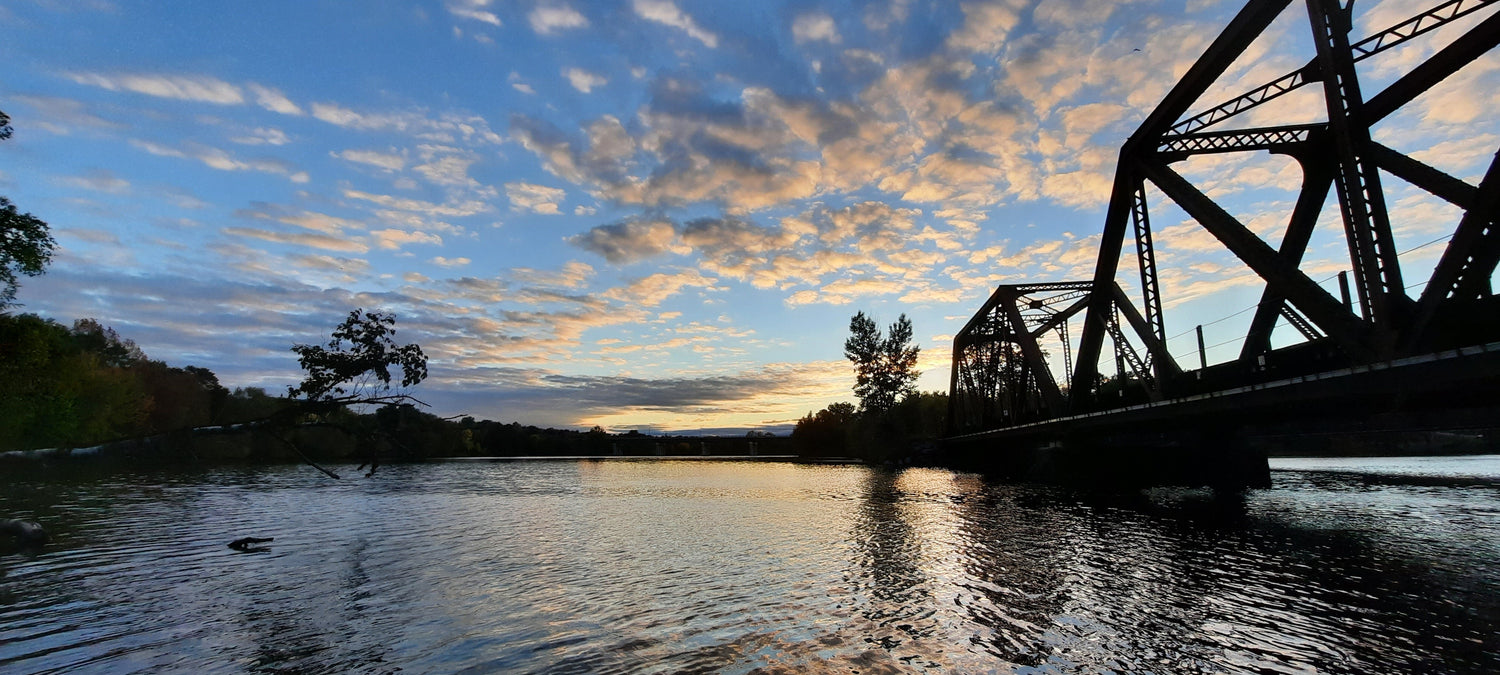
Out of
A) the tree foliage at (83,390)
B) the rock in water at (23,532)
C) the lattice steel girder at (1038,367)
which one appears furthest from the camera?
the lattice steel girder at (1038,367)

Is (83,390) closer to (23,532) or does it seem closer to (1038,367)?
(23,532)

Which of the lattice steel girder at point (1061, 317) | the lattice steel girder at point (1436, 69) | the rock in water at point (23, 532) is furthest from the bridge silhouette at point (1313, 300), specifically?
the rock in water at point (23, 532)

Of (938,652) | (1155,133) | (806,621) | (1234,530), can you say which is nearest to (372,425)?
(806,621)

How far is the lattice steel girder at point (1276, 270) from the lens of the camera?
60.1 ft

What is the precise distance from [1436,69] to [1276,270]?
6.46 metres

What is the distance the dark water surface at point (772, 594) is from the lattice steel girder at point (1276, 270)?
5974 millimetres

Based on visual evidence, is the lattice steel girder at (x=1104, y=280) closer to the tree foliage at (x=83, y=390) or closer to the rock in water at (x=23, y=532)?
the tree foliage at (x=83, y=390)

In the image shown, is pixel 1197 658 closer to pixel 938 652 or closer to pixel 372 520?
pixel 938 652

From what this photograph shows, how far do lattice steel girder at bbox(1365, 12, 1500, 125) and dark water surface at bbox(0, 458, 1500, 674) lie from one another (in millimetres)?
12829

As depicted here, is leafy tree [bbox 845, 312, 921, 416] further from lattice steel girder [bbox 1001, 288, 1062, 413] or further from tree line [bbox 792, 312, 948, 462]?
lattice steel girder [bbox 1001, 288, 1062, 413]

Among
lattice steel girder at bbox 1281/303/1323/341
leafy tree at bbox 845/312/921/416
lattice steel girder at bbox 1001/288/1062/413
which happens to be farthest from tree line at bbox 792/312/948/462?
lattice steel girder at bbox 1281/303/1323/341

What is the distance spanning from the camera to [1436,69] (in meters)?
17.8

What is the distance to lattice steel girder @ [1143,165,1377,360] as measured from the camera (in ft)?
60.1

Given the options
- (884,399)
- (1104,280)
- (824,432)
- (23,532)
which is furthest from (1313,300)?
(824,432)
